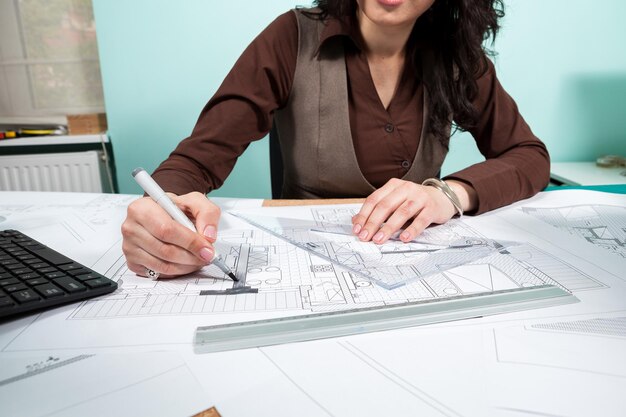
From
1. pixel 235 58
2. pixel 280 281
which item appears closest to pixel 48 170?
pixel 235 58

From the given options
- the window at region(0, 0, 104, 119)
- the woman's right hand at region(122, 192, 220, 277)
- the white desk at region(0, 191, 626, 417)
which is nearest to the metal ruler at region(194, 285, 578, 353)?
the white desk at region(0, 191, 626, 417)

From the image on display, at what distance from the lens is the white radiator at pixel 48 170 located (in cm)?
161

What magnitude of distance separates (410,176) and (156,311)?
2.31 ft

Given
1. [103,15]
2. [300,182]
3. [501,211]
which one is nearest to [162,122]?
[103,15]

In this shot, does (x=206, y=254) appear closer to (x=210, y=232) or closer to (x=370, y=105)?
(x=210, y=232)

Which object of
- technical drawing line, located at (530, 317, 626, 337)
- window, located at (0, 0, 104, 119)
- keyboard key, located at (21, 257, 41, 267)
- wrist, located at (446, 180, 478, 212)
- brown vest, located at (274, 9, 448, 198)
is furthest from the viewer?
window, located at (0, 0, 104, 119)

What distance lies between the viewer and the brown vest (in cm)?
93

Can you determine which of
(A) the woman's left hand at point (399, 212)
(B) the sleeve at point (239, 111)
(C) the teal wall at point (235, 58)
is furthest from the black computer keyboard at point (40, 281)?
(C) the teal wall at point (235, 58)

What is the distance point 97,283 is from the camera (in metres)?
0.46

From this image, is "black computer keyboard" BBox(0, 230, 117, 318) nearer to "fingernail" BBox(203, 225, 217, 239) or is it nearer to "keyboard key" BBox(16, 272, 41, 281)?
"keyboard key" BBox(16, 272, 41, 281)

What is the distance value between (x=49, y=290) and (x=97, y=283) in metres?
0.04

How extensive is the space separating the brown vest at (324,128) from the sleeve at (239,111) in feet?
0.09

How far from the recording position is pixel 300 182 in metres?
1.04

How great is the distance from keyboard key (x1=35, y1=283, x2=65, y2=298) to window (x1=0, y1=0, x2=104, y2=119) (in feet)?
4.81
